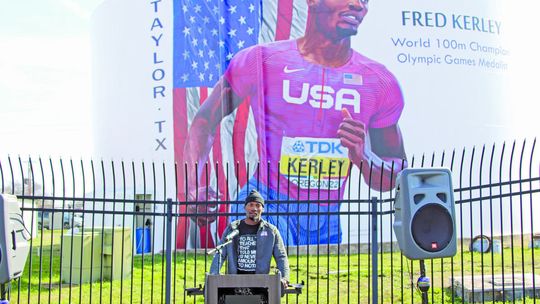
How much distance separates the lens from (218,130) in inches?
655

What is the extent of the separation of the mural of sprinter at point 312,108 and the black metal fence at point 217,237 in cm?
68

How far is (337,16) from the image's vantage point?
1666 centimetres

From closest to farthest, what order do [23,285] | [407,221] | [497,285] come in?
[407,221]
[497,285]
[23,285]

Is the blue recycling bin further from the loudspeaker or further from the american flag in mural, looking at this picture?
the loudspeaker

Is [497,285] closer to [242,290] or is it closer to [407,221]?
[407,221]

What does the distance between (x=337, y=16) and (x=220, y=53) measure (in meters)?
3.60

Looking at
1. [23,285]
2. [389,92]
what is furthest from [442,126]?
[23,285]

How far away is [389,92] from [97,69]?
1105 centimetres

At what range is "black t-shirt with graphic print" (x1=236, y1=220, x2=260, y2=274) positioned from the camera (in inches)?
213

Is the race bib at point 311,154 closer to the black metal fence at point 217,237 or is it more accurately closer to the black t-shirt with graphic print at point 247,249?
the black metal fence at point 217,237

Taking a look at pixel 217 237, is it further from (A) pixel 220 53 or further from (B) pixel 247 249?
(B) pixel 247 249

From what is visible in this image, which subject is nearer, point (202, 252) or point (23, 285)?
→ point (23, 285)

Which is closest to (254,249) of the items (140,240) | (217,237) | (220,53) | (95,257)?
(95,257)

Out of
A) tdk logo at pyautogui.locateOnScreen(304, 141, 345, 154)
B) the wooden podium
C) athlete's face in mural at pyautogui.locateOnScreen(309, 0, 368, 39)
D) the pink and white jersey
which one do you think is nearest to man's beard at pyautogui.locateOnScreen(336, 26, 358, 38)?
athlete's face in mural at pyautogui.locateOnScreen(309, 0, 368, 39)
